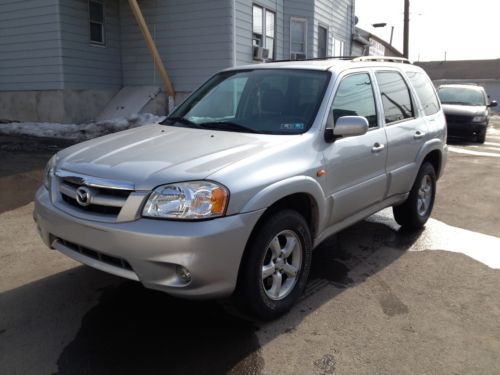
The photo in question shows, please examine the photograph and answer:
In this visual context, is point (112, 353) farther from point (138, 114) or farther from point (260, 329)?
point (138, 114)

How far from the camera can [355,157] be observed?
12.9 ft

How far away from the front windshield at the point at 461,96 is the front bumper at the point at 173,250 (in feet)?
46.1

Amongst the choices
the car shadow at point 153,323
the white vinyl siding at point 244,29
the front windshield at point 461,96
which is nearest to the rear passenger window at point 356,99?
the car shadow at point 153,323

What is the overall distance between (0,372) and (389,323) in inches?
98.0

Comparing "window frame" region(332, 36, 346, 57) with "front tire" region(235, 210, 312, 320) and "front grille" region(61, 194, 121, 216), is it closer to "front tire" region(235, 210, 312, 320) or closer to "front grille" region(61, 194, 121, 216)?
"front tire" region(235, 210, 312, 320)

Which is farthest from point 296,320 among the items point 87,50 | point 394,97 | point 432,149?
point 87,50

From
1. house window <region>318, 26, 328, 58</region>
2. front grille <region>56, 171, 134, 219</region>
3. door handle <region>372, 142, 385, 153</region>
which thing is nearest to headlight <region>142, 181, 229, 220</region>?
front grille <region>56, 171, 134, 219</region>

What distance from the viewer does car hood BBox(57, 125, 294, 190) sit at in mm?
2887

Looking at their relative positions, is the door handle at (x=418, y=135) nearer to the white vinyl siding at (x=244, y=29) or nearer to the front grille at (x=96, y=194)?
the front grille at (x=96, y=194)

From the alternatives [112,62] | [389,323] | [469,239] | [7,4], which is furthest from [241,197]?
[7,4]

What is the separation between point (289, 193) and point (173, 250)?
0.91 metres

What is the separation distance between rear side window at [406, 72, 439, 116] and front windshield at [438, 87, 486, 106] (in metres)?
10.4

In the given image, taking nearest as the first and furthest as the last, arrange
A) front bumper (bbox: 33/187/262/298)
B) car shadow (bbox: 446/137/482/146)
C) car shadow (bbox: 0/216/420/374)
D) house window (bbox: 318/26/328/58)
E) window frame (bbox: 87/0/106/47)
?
1. front bumper (bbox: 33/187/262/298)
2. car shadow (bbox: 0/216/420/374)
3. window frame (bbox: 87/0/106/47)
4. car shadow (bbox: 446/137/482/146)
5. house window (bbox: 318/26/328/58)

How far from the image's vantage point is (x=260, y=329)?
10.6 feet
